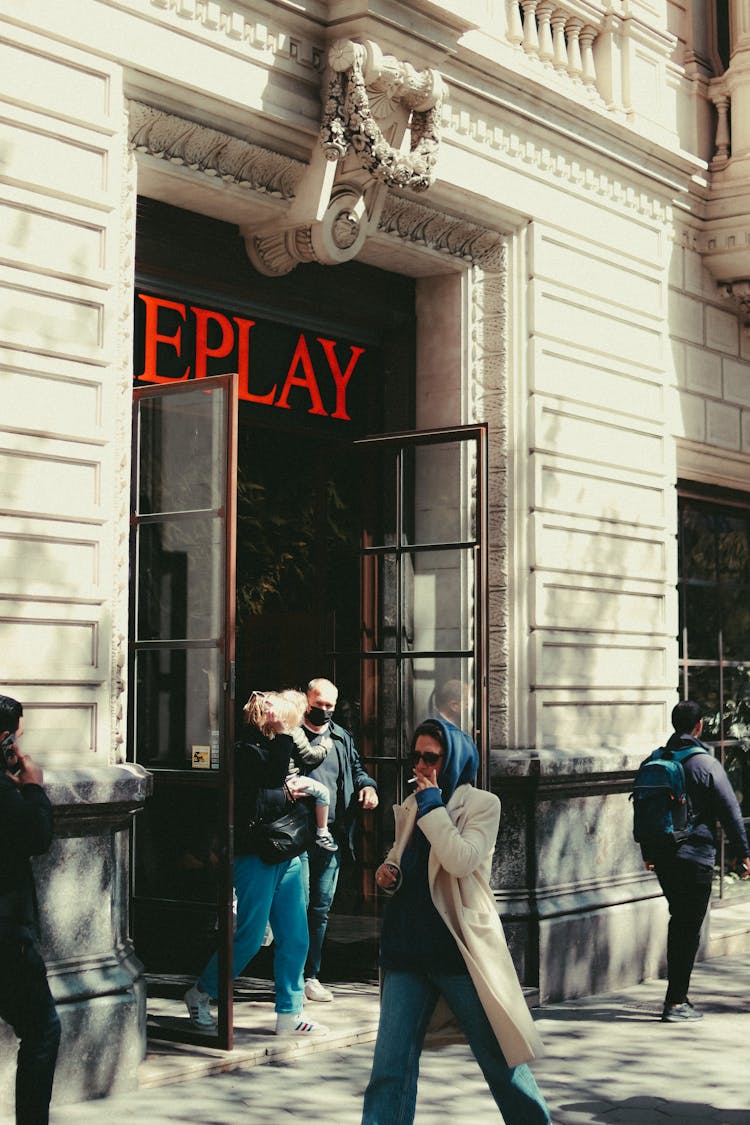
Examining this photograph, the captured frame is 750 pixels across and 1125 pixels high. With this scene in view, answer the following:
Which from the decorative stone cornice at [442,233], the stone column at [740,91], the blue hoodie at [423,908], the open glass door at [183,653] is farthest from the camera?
the stone column at [740,91]

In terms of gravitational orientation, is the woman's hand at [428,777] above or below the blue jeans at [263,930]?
above

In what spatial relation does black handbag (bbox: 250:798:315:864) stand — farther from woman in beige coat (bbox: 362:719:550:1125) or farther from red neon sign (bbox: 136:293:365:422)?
woman in beige coat (bbox: 362:719:550:1125)

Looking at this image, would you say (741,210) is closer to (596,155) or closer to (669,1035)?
(596,155)

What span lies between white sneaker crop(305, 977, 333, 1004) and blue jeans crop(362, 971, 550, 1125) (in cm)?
361

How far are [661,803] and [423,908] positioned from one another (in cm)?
392

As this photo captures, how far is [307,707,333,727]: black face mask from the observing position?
8797 mm

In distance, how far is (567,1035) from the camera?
849cm

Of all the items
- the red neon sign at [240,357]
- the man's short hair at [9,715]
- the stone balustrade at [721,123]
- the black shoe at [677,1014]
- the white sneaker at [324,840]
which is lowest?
the black shoe at [677,1014]

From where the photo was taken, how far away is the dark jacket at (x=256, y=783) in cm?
796

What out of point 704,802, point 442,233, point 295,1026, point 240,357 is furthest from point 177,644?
point 442,233

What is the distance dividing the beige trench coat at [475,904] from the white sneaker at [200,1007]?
8.54 ft

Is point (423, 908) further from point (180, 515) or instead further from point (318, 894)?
point (318, 894)

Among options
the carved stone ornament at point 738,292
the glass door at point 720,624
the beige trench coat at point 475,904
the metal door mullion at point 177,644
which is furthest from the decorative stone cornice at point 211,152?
the glass door at point 720,624

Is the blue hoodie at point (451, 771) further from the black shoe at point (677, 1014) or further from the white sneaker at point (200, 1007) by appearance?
the black shoe at point (677, 1014)
